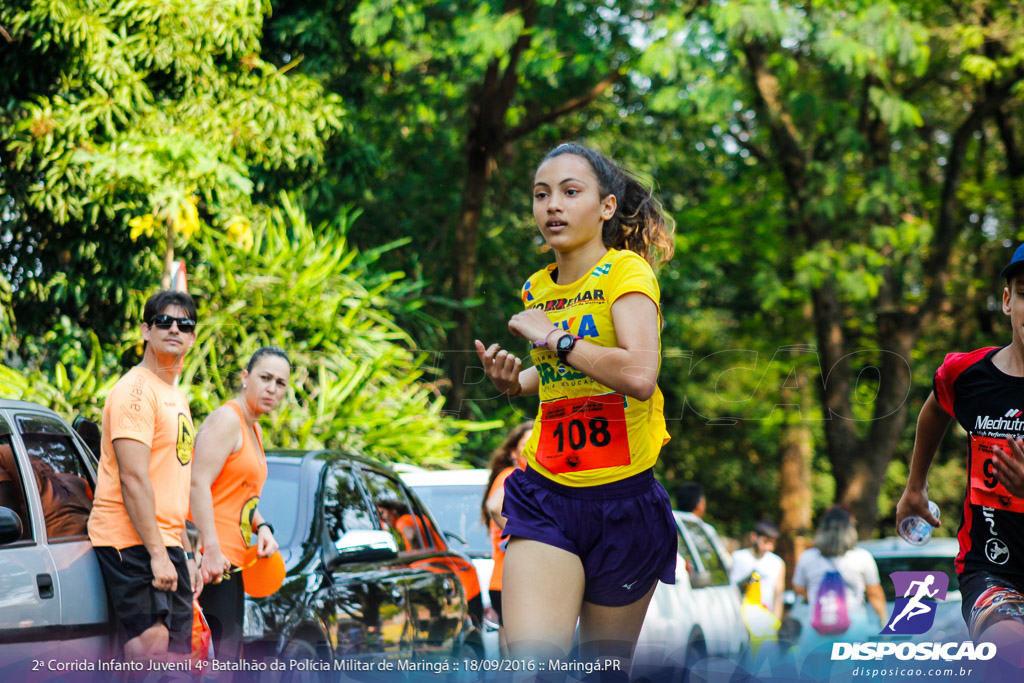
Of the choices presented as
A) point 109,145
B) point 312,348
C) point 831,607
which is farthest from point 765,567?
point 109,145

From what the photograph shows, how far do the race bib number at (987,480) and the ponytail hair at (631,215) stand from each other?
3.65 feet

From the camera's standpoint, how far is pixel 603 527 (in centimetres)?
335

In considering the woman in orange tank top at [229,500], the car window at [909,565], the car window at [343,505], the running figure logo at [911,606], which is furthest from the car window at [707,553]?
the running figure logo at [911,606]

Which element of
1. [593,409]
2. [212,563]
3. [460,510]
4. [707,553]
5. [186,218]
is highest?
[186,218]

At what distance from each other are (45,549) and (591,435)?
81.5 inches

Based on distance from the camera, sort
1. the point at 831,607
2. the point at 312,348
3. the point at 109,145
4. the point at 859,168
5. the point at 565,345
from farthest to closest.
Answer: the point at 859,168 → the point at 312,348 → the point at 109,145 → the point at 831,607 → the point at 565,345

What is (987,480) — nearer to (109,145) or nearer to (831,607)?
(831,607)

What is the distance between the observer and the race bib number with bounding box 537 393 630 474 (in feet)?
11.1

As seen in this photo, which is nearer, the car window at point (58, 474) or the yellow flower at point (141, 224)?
the car window at point (58, 474)

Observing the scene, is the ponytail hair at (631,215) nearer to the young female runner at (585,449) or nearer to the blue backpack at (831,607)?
the young female runner at (585,449)

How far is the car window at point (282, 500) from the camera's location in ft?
19.0

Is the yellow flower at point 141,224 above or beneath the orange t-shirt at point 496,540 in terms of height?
above

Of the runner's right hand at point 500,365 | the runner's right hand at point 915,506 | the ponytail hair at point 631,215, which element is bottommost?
the runner's right hand at point 915,506

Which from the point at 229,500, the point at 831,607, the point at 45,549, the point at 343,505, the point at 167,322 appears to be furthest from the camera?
the point at 831,607
